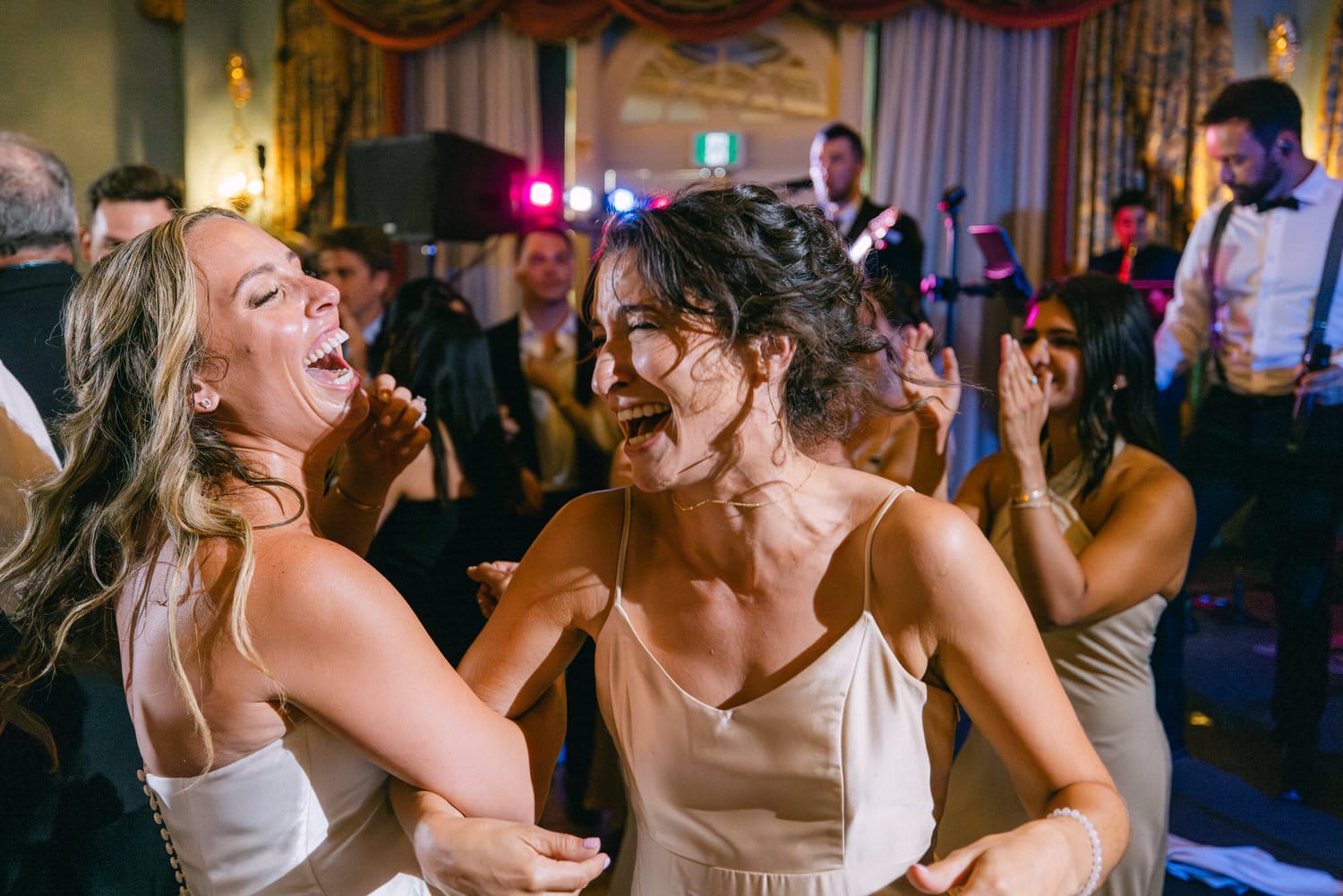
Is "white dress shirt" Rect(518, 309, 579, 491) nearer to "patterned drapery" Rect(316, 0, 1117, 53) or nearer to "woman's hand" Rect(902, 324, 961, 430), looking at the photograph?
"woman's hand" Rect(902, 324, 961, 430)

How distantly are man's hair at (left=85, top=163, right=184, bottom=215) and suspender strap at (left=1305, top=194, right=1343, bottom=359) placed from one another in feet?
11.6

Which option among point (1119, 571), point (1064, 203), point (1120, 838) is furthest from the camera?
point (1064, 203)

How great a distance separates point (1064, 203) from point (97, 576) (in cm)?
534

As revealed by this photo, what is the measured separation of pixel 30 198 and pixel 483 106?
460 cm

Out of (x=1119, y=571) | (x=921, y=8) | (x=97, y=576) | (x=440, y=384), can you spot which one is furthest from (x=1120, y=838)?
(x=921, y=8)

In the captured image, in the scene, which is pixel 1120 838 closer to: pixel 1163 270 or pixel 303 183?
pixel 1163 270

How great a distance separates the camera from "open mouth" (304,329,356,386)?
136 centimetres

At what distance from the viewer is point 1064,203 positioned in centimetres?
549

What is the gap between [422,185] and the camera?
4.25m

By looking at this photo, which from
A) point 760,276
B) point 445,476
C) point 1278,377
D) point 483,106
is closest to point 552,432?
point 445,476

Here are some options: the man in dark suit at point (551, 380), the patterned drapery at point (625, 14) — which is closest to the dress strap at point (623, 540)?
the man in dark suit at point (551, 380)

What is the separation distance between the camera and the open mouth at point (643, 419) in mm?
1262

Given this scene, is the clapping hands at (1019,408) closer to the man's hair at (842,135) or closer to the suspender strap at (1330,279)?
the suspender strap at (1330,279)

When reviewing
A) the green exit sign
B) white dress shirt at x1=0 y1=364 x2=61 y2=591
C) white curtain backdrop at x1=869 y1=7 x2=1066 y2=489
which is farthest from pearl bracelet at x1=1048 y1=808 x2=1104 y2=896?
the green exit sign
